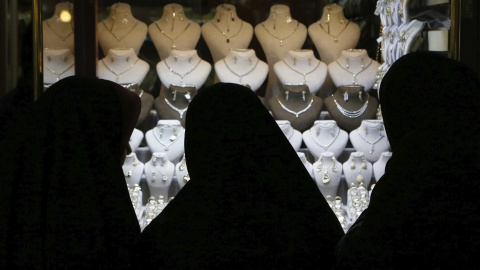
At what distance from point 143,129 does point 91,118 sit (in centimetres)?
131

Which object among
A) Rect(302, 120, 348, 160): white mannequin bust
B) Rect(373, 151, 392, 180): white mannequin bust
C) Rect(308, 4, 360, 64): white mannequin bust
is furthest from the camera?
Rect(308, 4, 360, 64): white mannequin bust

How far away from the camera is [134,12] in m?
2.86

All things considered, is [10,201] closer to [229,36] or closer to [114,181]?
[114,181]

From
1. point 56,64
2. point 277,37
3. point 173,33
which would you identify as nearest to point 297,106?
point 277,37

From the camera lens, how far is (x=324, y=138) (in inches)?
109

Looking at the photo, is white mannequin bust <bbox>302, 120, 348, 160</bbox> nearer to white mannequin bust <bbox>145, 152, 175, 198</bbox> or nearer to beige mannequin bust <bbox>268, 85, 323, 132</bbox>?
beige mannequin bust <bbox>268, 85, 323, 132</bbox>

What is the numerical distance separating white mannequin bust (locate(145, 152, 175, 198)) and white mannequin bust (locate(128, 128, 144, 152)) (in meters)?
0.08

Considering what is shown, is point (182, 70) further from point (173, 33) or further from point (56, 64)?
point (56, 64)

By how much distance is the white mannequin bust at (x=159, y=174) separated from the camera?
2705mm

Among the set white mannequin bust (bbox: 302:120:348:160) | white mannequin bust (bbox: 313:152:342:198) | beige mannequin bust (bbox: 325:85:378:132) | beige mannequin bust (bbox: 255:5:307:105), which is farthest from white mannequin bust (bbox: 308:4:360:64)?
white mannequin bust (bbox: 313:152:342:198)

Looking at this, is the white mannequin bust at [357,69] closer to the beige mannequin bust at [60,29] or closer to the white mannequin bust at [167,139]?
the white mannequin bust at [167,139]

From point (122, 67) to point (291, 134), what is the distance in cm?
74

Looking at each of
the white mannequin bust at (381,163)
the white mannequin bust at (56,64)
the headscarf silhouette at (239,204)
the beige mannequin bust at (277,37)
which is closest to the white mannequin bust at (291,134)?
the beige mannequin bust at (277,37)

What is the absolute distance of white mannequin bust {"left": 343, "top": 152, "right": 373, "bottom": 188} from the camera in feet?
8.88
